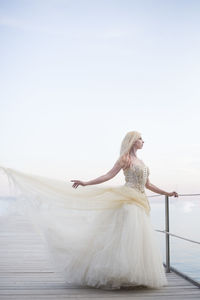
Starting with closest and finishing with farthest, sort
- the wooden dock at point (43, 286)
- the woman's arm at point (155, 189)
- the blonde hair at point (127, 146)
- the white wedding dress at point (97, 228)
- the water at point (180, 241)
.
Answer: the wooden dock at point (43, 286) → the white wedding dress at point (97, 228) → the water at point (180, 241) → the blonde hair at point (127, 146) → the woman's arm at point (155, 189)

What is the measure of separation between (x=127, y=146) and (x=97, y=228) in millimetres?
750

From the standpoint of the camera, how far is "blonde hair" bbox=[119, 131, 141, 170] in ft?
12.2

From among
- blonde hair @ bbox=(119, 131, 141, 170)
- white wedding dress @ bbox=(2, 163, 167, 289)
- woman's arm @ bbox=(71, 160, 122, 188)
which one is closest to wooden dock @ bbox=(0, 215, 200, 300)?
white wedding dress @ bbox=(2, 163, 167, 289)

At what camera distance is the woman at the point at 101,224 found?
11.4ft

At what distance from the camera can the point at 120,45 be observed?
44.5 ft

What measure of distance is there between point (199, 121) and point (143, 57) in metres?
4.21

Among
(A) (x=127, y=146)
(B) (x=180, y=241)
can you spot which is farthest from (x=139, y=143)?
(B) (x=180, y=241)

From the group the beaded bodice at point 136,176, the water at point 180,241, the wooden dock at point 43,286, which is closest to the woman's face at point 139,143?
the beaded bodice at point 136,176

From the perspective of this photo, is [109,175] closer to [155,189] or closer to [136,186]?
[136,186]

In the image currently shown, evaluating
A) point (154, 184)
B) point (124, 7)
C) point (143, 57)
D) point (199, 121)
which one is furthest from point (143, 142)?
point (199, 121)

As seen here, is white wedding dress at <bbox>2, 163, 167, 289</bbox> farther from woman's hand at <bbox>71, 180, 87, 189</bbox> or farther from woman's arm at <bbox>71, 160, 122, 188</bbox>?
woman's hand at <bbox>71, 180, 87, 189</bbox>

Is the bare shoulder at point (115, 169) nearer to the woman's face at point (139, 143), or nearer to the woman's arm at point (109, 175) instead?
the woman's arm at point (109, 175)

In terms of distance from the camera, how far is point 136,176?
3.76m

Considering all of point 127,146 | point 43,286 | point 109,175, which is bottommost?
point 43,286
